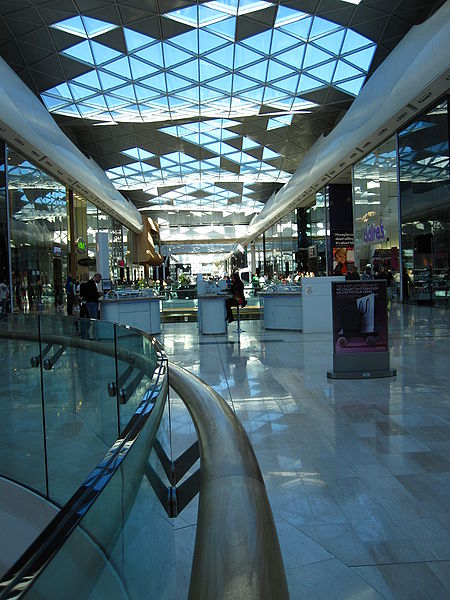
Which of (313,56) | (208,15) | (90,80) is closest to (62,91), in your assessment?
(90,80)

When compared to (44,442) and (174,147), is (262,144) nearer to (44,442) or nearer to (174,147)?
(174,147)

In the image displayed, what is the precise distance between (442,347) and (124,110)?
27682 mm

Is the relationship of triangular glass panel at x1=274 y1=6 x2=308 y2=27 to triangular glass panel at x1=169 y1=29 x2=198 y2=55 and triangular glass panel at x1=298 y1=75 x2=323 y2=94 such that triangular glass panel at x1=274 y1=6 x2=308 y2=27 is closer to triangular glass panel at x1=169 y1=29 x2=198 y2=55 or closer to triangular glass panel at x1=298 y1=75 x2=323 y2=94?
triangular glass panel at x1=169 y1=29 x2=198 y2=55

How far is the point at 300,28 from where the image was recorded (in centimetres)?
2552

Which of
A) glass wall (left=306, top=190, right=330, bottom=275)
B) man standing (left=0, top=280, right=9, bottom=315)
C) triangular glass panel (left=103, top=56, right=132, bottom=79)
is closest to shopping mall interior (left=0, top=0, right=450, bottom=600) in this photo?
triangular glass panel (left=103, top=56, right=132, bottom=79)

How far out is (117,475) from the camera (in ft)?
4.18

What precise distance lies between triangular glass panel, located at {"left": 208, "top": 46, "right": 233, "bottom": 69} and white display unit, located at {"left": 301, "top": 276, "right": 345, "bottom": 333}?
648 inches

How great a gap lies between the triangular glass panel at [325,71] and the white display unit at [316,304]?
17.2 metres

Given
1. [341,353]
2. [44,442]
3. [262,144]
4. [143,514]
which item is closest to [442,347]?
[341,353]

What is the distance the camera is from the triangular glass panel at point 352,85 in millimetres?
30484

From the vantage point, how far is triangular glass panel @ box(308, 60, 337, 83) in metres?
28.9

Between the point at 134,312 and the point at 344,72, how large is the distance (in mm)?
19832

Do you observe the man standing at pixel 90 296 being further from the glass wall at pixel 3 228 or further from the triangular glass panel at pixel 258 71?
the triangular glass panel at pixel 258 71

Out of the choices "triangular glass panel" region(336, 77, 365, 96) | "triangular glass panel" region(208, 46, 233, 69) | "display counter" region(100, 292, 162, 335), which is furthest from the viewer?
"triangular glass panel" region(336, 77, 365, 96)
